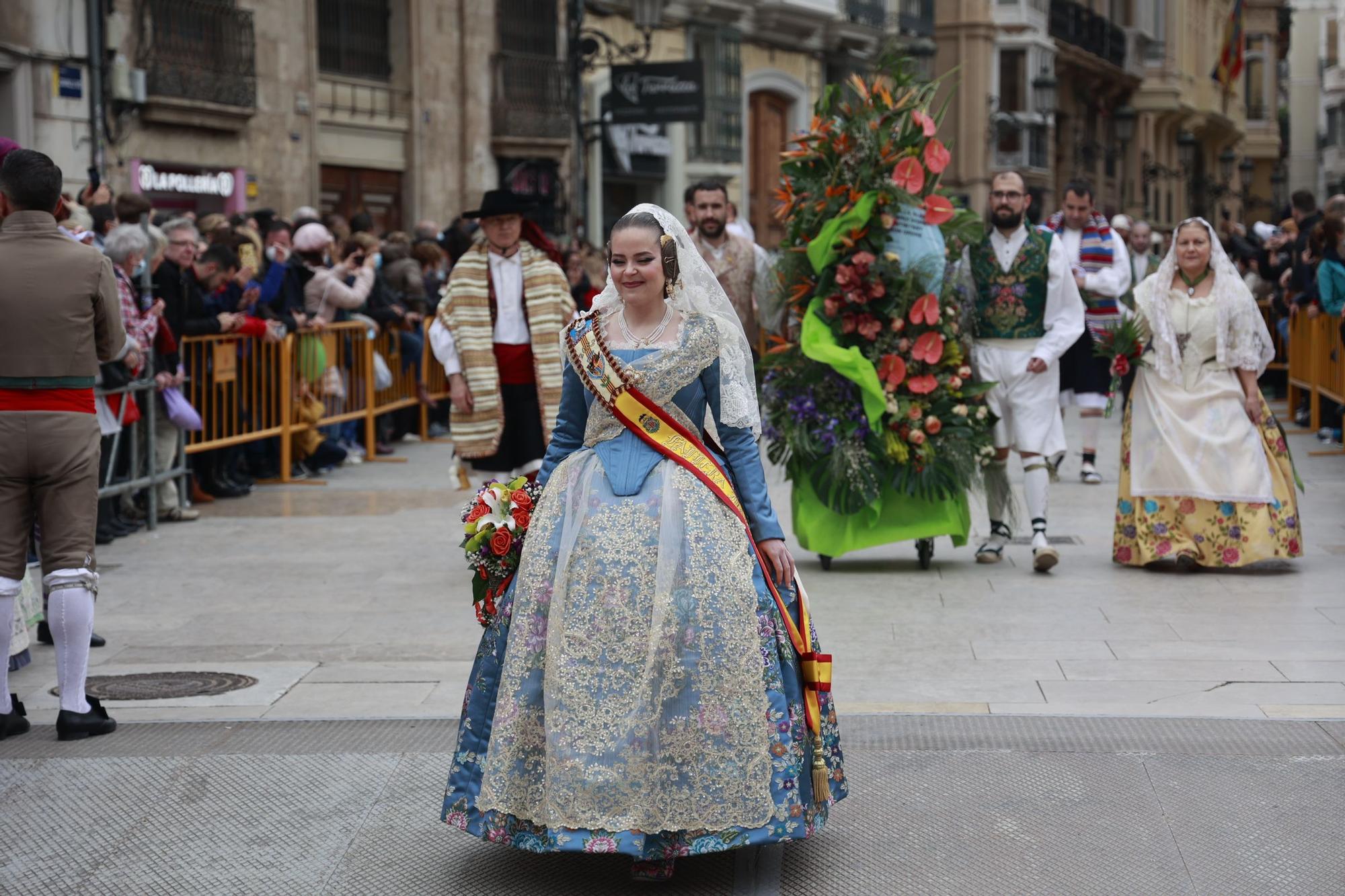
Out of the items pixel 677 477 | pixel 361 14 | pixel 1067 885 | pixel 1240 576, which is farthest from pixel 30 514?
pixel 361 14

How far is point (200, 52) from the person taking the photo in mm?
18688

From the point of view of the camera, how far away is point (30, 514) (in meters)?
6.16

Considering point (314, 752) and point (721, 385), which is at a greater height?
point (721, 385)

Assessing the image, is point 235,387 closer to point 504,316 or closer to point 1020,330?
point 504,316

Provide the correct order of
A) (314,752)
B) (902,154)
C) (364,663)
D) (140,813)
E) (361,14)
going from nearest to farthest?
(140,813) → (314,752) → (364,663) → (902,154) → (361,14)

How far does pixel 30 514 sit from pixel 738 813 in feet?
9.66

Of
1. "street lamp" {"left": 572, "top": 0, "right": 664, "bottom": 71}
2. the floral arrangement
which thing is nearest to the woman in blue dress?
the floral arrangement

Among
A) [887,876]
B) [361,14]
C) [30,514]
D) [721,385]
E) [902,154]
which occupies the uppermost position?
[361,14]

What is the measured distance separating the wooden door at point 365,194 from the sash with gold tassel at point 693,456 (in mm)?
16722

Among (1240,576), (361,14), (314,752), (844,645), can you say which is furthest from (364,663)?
(361,14)

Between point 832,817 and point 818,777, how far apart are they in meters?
0.62

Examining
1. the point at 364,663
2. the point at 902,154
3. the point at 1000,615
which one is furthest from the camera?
the point at 902,154

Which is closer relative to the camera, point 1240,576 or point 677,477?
point 677,477

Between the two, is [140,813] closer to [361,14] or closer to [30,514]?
[30,514]
